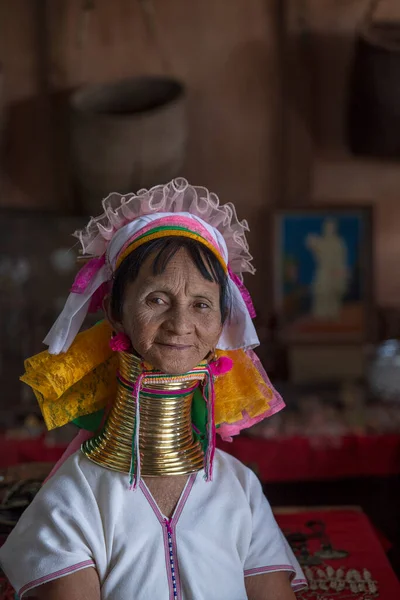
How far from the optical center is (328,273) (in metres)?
4.57

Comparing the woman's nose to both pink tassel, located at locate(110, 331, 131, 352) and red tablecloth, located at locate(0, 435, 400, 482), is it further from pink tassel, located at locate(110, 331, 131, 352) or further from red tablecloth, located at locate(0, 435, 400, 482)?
red tablecloth, located at locate(0, 435, 400, 482)

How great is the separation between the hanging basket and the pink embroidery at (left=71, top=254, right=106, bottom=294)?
2578 millimetres

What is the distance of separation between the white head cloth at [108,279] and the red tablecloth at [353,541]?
815mm

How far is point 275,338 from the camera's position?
14.7ft

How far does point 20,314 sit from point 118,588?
2.60 m

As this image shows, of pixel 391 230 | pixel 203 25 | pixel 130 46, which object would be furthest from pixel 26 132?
pixel 391 230

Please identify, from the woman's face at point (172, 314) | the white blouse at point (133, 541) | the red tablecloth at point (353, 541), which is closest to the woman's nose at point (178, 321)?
the woman's face at point (172, 314)

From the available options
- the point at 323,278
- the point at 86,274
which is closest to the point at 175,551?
the point at 86,274

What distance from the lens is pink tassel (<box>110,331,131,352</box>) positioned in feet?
6.31

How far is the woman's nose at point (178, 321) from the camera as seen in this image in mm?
1861

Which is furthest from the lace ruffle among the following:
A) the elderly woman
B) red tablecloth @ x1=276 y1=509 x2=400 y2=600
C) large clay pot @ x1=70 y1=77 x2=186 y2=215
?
large clay pot @ x1=70 y1=77 x2=186 y2=215

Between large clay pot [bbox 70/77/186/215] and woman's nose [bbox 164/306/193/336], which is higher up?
woman's nose [bbox 164/306/193/336]

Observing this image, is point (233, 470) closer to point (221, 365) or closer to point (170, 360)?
point (221, 365)

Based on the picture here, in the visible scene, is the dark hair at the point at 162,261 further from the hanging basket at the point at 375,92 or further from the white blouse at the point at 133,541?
the hanging basket at the point at 375,92
